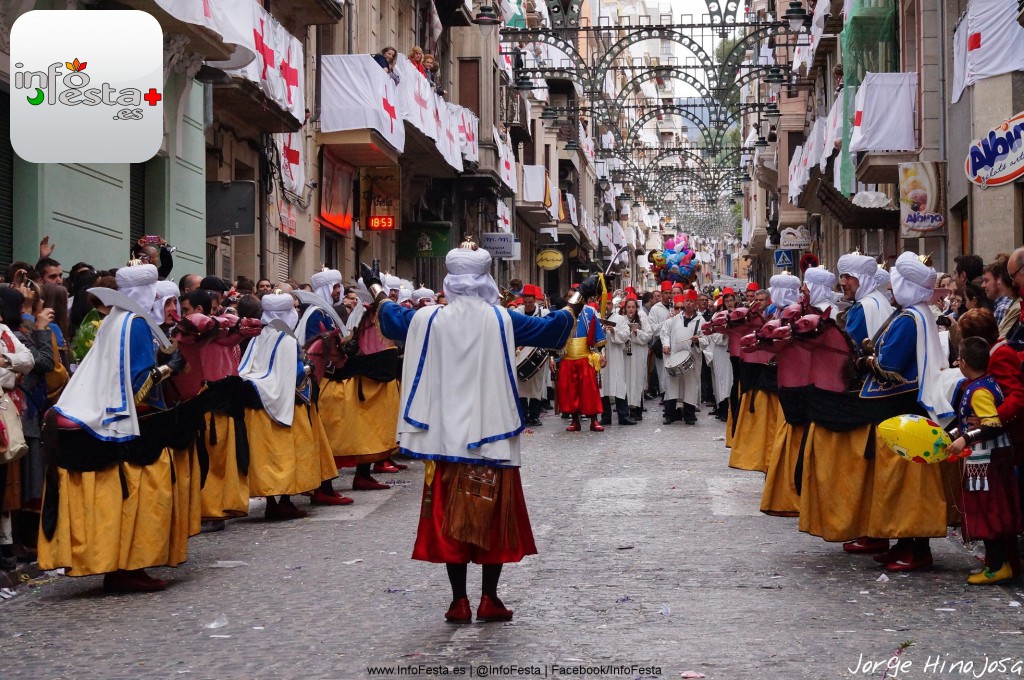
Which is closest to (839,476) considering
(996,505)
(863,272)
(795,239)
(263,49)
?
(996,505)

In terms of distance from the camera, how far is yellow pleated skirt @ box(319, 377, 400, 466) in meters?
12.8

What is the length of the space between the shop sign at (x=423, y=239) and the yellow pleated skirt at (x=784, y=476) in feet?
79.4

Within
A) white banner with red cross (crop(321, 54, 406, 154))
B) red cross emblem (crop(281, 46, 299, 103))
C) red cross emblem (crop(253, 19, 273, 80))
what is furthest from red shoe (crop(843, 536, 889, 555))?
white banner with red cross (crop(321, 54, 406, 154))

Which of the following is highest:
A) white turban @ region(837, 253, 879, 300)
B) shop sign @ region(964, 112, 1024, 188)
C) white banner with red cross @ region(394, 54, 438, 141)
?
white banner with red cross @ region(394, 54, 438, 141)

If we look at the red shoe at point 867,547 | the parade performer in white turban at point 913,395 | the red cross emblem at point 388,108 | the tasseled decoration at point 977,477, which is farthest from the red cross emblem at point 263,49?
the tasseled decoration at point 977,477

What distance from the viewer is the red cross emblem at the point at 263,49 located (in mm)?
18984

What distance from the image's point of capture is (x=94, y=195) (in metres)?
15.5

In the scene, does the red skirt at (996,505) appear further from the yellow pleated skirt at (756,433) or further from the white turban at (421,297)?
the white turban at (421,297)

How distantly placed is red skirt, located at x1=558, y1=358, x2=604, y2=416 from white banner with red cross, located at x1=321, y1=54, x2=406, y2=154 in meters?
6.93

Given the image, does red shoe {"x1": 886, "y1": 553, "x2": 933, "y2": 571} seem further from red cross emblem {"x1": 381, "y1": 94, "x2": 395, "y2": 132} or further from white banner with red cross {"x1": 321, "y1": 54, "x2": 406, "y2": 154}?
red cross emblem {"x1": 381, "y1": 94, "x2": 395, "y2": 132}

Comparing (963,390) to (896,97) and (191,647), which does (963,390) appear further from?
(896,97)

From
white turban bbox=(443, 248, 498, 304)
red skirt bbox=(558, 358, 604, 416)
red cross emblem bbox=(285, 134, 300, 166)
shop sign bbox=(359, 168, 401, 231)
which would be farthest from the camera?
shop sign bbox=(359, 168, 401, 231)

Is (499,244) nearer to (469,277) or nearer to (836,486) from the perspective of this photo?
(836,486)

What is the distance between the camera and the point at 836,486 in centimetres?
885
